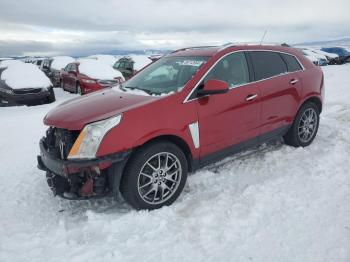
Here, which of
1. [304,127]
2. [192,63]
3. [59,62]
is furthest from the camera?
[59,62]

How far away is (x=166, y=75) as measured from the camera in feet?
14.8

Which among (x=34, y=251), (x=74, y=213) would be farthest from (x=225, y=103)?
(x=34, y=251)

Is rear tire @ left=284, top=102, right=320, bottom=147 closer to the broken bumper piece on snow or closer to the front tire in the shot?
the front tire

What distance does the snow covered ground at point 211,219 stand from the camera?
2.95m

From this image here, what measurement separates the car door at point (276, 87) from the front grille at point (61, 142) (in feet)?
8.45

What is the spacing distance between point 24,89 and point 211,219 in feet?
29.7

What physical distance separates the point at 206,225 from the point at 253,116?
181 centimetres

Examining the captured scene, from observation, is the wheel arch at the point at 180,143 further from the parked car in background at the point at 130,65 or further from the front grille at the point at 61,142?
the parked car in background at the point at 130,65

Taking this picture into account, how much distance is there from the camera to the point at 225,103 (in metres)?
4.14

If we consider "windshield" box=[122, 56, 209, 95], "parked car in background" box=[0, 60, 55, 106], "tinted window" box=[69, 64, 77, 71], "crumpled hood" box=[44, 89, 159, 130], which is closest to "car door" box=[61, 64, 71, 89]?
"tinted window" box=[69, 64, 77, 71]

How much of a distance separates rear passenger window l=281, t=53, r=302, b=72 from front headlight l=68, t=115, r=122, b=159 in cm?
315

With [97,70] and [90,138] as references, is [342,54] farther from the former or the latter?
[90,138]

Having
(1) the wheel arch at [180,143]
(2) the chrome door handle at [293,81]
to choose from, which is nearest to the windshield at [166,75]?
(1) the wheel arch at [180,143]

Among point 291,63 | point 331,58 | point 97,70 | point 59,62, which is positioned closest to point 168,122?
point 291,63
